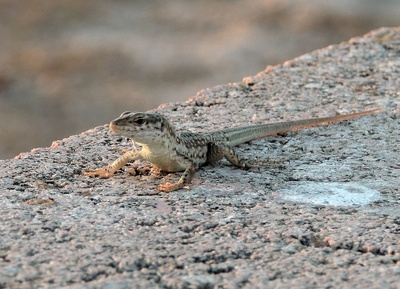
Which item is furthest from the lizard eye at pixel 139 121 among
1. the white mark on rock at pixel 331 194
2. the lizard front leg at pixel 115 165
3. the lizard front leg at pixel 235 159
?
the white mark on rock at pixel 331 194

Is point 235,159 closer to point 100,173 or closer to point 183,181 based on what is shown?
point 183,181

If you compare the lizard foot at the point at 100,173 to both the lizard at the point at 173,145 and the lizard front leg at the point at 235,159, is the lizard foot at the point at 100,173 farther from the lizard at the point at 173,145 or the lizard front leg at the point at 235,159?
the lizard front leg at the point at 235,159

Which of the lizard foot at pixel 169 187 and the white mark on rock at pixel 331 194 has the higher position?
the lizard foot at pixel 169 187

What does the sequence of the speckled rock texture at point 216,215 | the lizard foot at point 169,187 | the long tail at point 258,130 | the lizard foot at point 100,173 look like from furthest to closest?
the long tail at point 258,130 → the lizard foot at point 100,173 → the lizard foot at point 169,187 → the speckled rock texture at point 216,215

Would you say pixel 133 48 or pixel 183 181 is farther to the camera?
pixel 133 48

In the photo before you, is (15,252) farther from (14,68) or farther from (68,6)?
(68,6)

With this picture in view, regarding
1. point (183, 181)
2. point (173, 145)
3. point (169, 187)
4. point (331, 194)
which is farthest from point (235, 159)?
point (331, 194)
